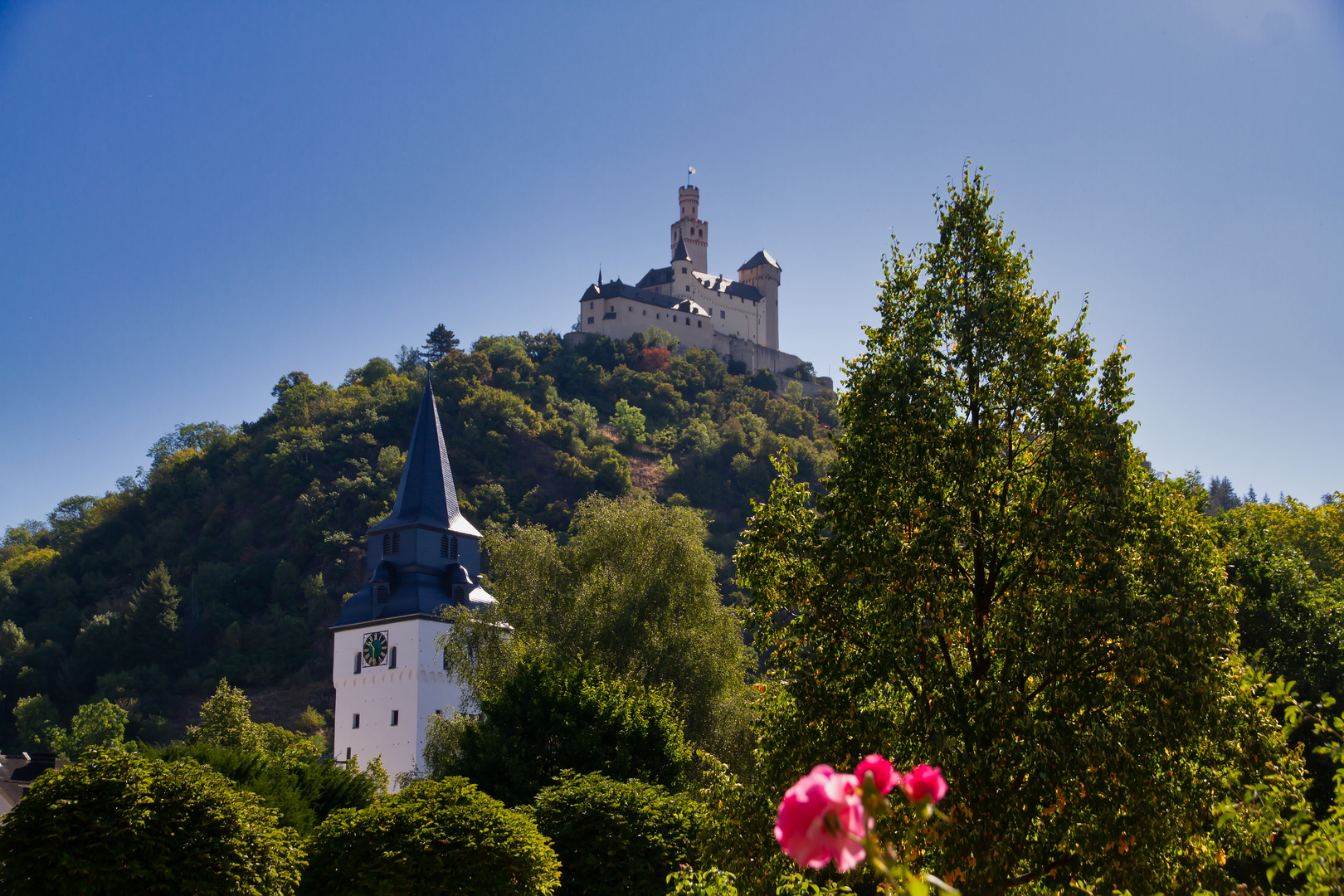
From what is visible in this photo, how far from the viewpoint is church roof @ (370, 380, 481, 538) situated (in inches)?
2066

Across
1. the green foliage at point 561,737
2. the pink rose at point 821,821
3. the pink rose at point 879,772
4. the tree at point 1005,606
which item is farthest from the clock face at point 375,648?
the pink rose at point 821,821

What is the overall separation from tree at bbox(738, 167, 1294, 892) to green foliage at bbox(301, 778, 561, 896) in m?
5.24

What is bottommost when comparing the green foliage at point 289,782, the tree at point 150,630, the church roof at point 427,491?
the green foliage at point 289,782

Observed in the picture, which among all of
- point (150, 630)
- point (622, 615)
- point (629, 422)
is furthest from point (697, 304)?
point (622, 615)

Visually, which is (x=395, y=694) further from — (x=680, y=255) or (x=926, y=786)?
(x=680, y=255)

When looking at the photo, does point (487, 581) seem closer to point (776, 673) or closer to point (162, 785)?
point (162, 785)

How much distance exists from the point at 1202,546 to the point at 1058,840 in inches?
138

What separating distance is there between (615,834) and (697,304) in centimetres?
12129

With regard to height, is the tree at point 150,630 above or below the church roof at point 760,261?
below

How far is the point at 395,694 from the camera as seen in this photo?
50594mm

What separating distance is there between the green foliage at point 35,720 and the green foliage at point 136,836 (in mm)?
67103

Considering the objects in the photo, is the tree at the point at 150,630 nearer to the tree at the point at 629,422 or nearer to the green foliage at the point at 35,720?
the green foliage at the point at 35,720

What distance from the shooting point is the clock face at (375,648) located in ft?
167

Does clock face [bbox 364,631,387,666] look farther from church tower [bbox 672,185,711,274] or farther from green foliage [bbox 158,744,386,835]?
church tower [bbox 672,185,711,274]
